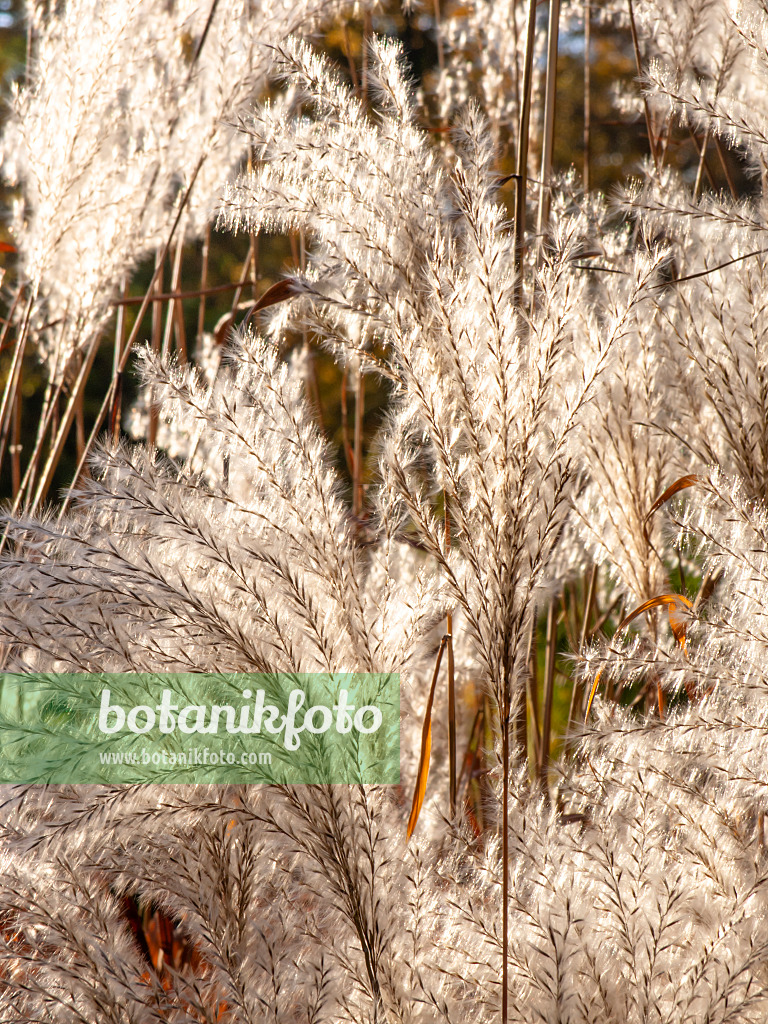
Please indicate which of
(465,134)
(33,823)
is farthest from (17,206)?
(33,823)

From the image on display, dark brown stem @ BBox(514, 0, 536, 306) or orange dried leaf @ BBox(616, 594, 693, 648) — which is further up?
dark brown stem @ BBox(514, 0, 536, 306)

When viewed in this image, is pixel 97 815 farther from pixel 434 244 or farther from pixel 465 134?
pixel 465 134

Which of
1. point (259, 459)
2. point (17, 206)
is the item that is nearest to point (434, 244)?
point (259, 459)

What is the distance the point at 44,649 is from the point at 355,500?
Result: 922mm

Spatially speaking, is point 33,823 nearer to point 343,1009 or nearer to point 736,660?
point 343,1009

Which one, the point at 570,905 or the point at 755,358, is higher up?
the point at 755,358

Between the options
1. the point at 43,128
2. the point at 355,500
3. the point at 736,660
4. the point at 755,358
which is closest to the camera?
the point at 736,660

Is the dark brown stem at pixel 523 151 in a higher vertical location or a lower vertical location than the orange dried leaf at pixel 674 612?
higher

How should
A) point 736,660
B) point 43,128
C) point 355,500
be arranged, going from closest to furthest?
1. point 736,660
2. point 43,128
3. point 355,500

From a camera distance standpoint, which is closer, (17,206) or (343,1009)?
(343,1009)

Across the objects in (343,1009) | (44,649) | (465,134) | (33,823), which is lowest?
(343,1009)

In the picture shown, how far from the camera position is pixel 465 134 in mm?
860

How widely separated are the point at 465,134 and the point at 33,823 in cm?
85

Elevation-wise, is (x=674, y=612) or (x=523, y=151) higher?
(x=523, y=151)
